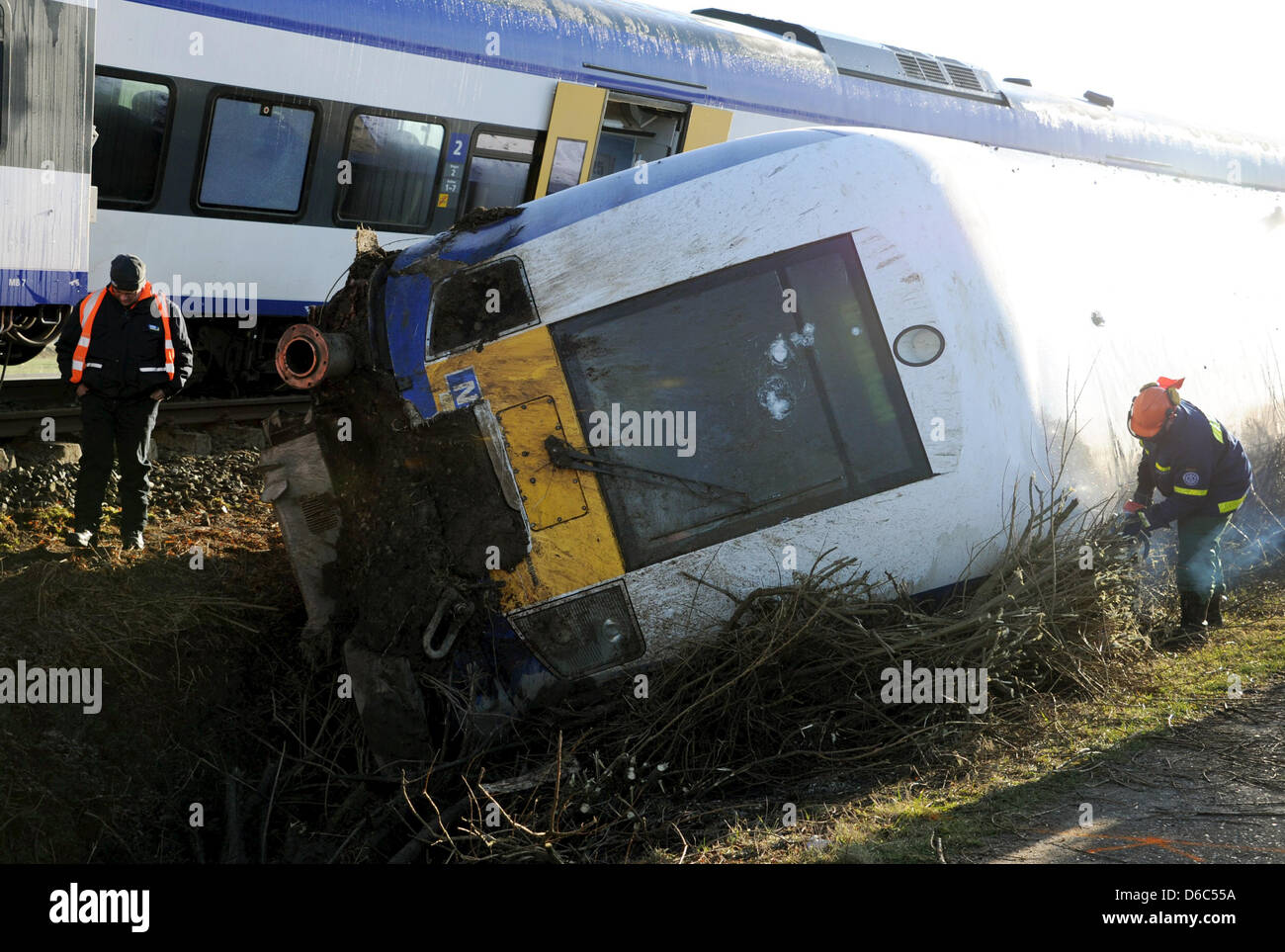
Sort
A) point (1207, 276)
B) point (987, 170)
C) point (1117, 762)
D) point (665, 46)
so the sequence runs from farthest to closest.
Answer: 1. point (665, 46)
2. point (1207, 276)
3. point (987, 170)
4. point (1117, 762)

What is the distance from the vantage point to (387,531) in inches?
199

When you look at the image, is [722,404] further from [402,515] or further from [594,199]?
[402,515]

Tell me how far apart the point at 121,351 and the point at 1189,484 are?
5.68 meters

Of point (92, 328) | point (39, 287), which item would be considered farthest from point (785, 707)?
point (39, 287)

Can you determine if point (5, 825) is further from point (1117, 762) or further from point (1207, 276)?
point (1207, 276)

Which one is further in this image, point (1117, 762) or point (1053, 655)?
point (1053, 655)

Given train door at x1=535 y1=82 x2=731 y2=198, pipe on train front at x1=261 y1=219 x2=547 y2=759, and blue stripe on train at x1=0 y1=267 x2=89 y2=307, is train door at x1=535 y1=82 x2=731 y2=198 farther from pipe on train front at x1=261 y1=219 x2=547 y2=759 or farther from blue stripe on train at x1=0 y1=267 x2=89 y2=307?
pipe on train front at x1=261 y1=219 x2=547 y2=759

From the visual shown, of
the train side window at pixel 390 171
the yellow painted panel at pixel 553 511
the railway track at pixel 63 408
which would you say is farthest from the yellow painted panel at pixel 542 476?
the train side window at pixel 390 171

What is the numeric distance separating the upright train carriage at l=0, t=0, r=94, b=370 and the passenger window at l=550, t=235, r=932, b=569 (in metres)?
4.48

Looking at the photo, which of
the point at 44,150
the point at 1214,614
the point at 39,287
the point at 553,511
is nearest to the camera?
the point at 553,511

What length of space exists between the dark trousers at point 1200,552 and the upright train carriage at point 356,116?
5.65m

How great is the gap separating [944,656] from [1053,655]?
2.37 ft

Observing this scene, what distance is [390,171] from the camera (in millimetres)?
9438
